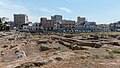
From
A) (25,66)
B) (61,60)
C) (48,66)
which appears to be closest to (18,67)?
(25,66)

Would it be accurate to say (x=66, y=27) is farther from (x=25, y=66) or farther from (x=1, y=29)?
(x=25, y=66)

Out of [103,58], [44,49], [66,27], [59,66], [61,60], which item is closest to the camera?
[59,66]

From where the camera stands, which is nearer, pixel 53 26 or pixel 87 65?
pixel 87 65

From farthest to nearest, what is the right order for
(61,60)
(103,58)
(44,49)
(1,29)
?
(1,29)
(44,49)
(103,58)
(61,60)

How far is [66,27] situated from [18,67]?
521 ft

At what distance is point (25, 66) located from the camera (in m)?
16.1

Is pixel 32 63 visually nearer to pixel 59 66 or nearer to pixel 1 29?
pixel 59 66

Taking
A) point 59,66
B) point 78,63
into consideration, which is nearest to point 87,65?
point 78,63

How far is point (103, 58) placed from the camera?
64.1ft

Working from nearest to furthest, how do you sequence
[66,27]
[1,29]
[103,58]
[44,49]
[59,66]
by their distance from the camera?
1. [59,66]
2. [103,58]
3. [44,49]
4. [1,29]
5. [66,27]

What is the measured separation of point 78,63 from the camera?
16547 mm

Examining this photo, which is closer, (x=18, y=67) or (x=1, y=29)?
(x=18, y=67)

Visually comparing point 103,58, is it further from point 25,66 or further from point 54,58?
point 25,66

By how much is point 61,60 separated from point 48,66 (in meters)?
2.48
